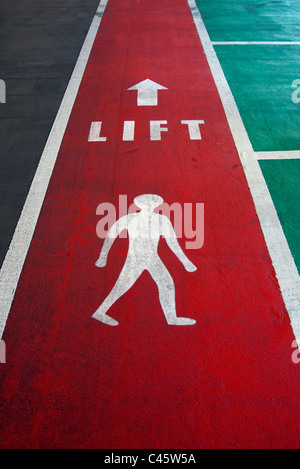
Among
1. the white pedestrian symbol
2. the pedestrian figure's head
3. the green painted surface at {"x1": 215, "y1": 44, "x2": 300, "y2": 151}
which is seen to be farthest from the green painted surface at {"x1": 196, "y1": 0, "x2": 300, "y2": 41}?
the white pedestrian symbol

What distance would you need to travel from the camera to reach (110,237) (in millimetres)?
4711

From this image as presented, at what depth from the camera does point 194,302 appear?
4.10m

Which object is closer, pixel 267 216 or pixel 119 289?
pixel 119 289

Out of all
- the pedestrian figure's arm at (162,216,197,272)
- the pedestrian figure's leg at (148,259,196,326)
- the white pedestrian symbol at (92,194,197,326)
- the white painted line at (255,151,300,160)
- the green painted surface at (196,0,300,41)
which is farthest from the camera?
the green painted surface at (196,0,300,41)

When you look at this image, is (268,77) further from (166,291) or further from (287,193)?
(166,291)

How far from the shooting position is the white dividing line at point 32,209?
4.28 meters

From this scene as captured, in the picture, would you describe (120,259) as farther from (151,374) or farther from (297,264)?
(297,264)

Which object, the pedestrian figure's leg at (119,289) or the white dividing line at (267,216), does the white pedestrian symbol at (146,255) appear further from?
the white dividing line at (267,216)

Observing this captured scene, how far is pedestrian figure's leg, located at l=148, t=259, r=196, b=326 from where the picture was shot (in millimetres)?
3923

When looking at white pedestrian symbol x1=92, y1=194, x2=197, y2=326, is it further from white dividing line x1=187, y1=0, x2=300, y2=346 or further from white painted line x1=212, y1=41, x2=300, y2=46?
white painted line x1=212, y1=41, x2=300, y2=46

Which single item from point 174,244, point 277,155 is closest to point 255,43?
point 277,155

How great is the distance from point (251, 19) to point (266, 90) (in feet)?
16.3

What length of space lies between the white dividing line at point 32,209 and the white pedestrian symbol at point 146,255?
0.98m

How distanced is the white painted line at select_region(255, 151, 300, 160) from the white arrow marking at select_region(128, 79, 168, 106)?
247 centimetres
